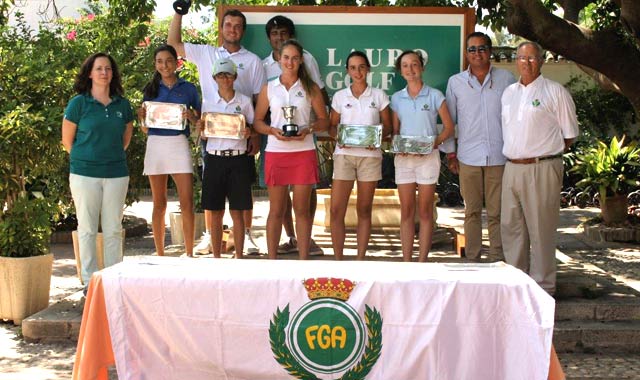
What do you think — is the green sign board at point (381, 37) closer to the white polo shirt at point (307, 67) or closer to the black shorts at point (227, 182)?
the white polo shirt at point (307, 67)

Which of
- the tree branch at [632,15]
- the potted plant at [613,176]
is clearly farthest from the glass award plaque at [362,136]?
the potted plant at [613,176]

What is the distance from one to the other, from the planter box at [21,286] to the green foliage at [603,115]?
15.1 m

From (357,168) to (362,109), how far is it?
0.50 m

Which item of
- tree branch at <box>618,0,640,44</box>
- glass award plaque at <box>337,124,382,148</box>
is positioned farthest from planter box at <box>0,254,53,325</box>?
tree branch at <box>618,0,640,44</box>

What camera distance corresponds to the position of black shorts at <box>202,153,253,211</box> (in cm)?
799

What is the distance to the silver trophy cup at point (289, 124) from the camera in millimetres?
7508

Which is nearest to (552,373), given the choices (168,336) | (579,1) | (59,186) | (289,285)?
(289,285)

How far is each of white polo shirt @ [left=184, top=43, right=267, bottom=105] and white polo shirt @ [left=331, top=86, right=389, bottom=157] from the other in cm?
87

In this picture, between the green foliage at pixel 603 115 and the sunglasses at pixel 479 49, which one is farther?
A: the green foliage at pixel 603 115

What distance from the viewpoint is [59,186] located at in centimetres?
1261

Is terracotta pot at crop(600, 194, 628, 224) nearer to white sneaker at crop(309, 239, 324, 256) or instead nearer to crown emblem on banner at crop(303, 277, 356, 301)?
white sneaker at crop(309, 239, 324, 256)

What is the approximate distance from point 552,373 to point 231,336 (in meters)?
1.85

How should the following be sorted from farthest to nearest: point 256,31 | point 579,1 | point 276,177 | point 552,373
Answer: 1. point 579,1
2. point 256,31
3. point 276,177
4. point 552,373

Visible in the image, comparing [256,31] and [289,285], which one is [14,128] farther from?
[289,285]
